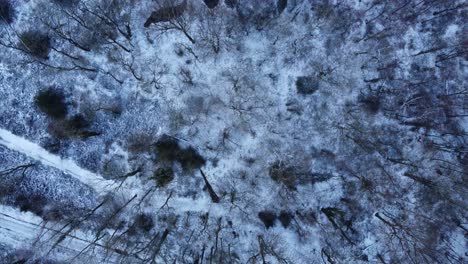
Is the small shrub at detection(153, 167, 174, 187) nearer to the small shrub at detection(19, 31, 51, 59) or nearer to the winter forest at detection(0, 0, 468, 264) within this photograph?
the winter forest at detection(0, 0, 468, 264)

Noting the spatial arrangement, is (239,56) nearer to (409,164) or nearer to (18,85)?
(409,164)

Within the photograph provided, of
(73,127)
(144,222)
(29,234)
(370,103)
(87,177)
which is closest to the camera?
(370,103)

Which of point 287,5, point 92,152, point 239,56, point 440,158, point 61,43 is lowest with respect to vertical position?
point 440,158

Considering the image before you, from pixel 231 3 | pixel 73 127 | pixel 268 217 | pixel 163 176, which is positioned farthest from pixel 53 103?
pixel 268 217

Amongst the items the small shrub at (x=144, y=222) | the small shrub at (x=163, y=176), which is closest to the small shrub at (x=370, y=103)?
the small shrub at (x=163, y=176)

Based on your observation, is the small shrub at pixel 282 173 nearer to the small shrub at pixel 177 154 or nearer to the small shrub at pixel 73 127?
the small shrub at pixel 177 154

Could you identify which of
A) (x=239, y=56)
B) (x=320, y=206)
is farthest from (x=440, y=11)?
(x=320, y=206)

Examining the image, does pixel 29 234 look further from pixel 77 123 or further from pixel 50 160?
pixel 77 123
